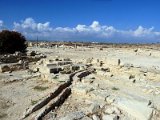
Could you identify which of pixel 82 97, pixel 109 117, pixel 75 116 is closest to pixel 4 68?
pixel 82 97

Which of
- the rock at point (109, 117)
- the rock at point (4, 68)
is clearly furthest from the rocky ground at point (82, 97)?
the rock at point (4, 68)

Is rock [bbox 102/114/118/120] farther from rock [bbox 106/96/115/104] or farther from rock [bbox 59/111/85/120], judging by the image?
rock [bbox 106/96/115/104]

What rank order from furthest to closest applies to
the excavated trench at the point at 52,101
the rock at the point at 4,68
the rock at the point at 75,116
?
Result: the rock at the point at 4,68
the excavated trench at the point at 52,101
the rock at the point at 75,116

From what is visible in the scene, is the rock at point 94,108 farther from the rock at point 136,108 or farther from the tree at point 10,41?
the tree at point 10,41

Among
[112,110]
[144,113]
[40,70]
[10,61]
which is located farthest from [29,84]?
[10,61]

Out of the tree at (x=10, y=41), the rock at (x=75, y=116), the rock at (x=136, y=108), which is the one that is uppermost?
the tree at (x=10, y=41)

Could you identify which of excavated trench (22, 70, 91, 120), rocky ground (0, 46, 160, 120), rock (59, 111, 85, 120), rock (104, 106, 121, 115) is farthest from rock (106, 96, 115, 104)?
excavated trench (22, 70, 91, 120)

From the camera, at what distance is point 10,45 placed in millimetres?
36844

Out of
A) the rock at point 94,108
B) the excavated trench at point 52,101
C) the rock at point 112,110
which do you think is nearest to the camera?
the excavated trench at point 52,101

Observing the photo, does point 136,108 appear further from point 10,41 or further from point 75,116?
point 10,41

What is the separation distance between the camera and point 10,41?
36938 millimetres

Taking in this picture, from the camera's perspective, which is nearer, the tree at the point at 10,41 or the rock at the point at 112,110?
the rock at the point at 112,110

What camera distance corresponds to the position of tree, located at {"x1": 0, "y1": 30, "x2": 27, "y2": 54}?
36156 mm

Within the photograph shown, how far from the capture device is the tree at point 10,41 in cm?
3616
